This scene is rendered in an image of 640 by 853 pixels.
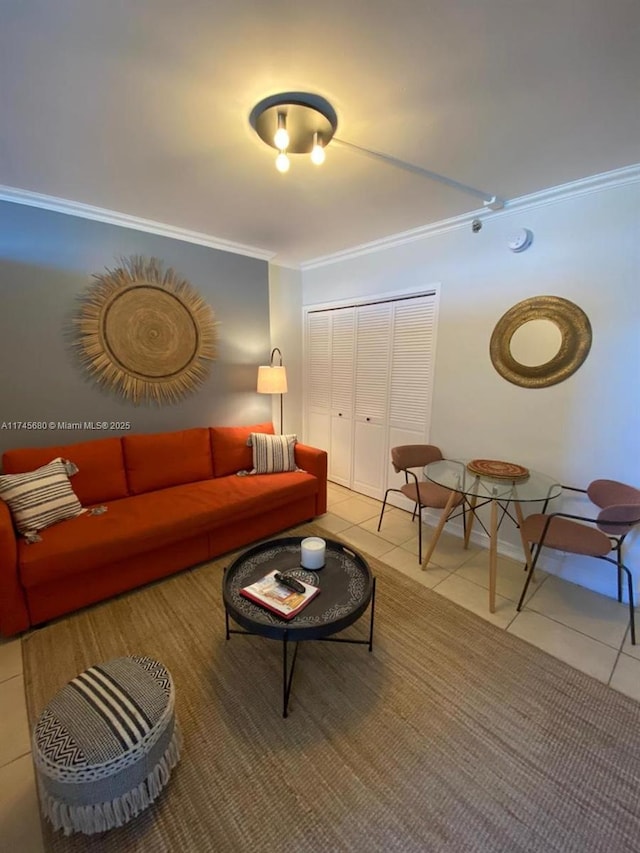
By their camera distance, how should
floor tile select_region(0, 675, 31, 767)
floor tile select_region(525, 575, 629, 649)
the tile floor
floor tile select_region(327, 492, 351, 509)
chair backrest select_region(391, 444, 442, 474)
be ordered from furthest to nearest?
floor tile select_region(327, 492, 351, 509)
chair backrest select_region(391, 444, 442, 474)
floor tile select_region(525, 575, 629, 649)
floor tile select_region(0, 675, 31, 767)
the tile floor

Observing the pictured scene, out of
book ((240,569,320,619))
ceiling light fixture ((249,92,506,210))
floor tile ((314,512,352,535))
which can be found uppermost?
ceiling light fixture ((249,92,506,210))

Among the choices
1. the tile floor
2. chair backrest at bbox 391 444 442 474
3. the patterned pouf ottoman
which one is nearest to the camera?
the patterned pouf ottoman

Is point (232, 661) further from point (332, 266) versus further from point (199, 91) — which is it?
point (332, 266)

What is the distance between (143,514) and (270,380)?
159cm

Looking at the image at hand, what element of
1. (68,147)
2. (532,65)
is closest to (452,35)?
(532,65)

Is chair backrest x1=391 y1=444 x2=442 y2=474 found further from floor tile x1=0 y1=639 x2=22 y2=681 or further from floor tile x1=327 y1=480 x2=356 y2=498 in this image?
floor tile x1=0 y1=639 x2=22 y2=681

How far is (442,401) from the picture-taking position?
9.53 ft

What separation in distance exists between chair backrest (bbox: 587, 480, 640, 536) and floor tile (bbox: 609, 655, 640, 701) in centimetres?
61

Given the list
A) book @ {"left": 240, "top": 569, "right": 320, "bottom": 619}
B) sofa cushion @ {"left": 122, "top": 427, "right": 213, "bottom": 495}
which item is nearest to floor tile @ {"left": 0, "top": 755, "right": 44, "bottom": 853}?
book @ {"left": 240, "top": 569, "right": 320, "bottom": 619}

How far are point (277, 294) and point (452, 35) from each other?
2886mm

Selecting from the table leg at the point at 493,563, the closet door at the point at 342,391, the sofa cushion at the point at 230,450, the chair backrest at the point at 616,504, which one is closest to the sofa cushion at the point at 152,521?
the sofa cushion at the point at 230,450

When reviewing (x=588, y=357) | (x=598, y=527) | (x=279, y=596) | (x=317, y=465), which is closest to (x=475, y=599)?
(x=598, y=527)

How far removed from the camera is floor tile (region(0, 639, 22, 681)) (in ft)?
5.27

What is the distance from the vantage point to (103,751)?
3.34ft
